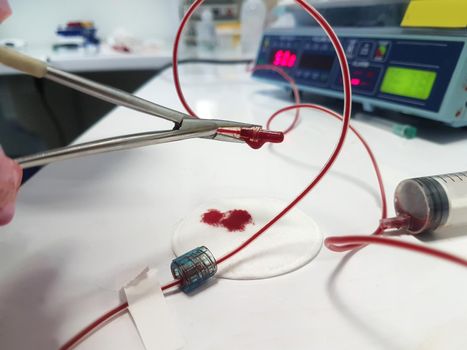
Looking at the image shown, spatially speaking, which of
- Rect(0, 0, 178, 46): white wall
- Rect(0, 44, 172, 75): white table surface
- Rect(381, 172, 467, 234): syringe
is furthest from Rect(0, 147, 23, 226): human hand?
Rect(0, 0, 178, 46): white wall

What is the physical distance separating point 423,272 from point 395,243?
9cm

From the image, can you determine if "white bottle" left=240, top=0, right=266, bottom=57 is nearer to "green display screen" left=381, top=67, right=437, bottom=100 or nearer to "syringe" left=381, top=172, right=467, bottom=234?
"green display screen" left=381, top=67, right=437, bottom=100

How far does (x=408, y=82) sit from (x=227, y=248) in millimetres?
405

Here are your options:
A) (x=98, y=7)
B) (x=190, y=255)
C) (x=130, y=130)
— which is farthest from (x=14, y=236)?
(x=98, y=7)

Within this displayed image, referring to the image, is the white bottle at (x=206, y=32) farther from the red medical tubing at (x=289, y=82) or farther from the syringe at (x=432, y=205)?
the syringe at (x=432, y=205)

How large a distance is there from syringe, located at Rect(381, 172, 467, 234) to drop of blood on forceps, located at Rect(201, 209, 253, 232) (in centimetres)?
13

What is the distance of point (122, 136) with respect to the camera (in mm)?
272

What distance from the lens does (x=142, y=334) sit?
0.22 meters

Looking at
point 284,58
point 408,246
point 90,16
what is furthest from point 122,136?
point 90,16

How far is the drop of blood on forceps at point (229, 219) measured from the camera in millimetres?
331

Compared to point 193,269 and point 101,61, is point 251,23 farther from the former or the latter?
Answer: point 193,269

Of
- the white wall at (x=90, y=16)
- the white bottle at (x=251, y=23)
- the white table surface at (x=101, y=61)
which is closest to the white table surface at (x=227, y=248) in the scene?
the white table surface at (x=101, y=61)

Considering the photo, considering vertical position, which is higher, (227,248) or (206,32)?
(206,32)

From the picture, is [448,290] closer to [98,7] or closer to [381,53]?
[381,53]
